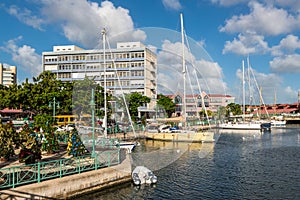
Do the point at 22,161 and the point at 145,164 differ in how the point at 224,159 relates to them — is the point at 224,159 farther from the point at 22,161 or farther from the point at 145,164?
the point at 22,161

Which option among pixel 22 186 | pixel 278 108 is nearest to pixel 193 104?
pixel 22 186

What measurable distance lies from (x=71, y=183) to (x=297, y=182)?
50.4 ft

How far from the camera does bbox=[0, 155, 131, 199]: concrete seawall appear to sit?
1473 centimetres

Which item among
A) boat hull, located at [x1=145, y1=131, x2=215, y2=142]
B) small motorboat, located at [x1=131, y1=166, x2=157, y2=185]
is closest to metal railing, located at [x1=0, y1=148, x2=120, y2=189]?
small motorboat, located at [x1=131, y1=166, x2=157, y2=185]

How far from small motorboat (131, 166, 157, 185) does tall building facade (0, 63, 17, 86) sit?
6678 inches

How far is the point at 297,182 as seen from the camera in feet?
70.7

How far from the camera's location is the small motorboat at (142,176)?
20.3 metres

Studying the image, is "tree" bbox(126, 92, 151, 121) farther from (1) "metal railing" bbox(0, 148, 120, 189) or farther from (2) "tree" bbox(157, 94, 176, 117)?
(1) "metal railing" bbox(0, 148, 120, 189)

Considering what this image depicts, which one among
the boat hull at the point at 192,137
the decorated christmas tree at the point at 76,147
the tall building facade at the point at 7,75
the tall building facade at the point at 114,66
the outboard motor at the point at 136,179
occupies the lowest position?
the outboard motor at the point at 136,179

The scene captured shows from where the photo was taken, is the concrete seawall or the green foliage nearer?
the concrete seawall

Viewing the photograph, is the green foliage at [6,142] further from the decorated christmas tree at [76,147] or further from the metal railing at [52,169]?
the metal railing at [52,169]

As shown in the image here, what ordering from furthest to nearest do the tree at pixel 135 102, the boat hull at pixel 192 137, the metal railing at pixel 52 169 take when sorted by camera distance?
the tree at pixel 135 102
the boat hull at pixel 192 137
the metal railing at pixel 52 169

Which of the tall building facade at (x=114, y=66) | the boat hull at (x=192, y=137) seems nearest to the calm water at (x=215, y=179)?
the tall building facade at (x=114, y=66)

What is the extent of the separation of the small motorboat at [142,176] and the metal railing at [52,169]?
163 centimetres
